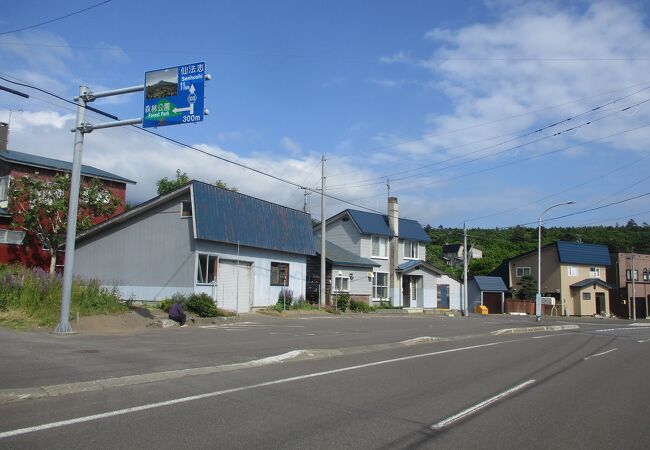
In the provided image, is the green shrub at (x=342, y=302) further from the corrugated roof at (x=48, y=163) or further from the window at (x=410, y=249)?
the corrugated roof at (x=48, y=163)

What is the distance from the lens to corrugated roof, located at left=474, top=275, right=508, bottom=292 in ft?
200

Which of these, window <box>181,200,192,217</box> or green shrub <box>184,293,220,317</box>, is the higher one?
window <box>181,200,192,217</box>

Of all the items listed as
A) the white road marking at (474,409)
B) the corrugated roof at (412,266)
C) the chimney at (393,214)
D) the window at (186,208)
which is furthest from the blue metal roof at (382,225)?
the white road marking at (474,409)

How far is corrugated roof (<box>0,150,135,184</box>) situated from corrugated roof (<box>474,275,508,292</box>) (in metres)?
37.9

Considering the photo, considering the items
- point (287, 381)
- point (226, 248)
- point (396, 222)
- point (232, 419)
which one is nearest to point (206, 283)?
point (226, 248)

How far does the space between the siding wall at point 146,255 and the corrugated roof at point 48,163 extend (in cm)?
824

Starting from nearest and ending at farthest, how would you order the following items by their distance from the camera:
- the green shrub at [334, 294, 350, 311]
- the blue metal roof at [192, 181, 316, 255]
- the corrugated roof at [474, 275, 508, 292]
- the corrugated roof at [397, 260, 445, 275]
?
the blue metal roof at [192, 181, 316, 255] < the green shrub at [334, 294, 350, 311] < the corrugated roof at [397, 260, 445, 275] < the corrugated roof at [474, 275, 508, 292]

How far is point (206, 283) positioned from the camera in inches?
1060

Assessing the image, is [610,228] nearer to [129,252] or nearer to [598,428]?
[129,252]

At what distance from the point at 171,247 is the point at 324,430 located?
72.4 ft

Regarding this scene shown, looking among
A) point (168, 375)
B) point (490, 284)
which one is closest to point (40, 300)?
point (168, 375)

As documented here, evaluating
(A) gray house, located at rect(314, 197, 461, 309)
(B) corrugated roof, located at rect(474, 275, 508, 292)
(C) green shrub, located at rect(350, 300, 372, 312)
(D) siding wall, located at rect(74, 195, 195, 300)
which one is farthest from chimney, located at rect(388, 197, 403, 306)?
(D) siding wall, located at rect(74, 195, 195, 300)

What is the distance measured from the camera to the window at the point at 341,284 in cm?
3919

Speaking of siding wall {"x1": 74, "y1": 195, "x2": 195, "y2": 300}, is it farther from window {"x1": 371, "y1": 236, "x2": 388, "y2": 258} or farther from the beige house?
the beige house
